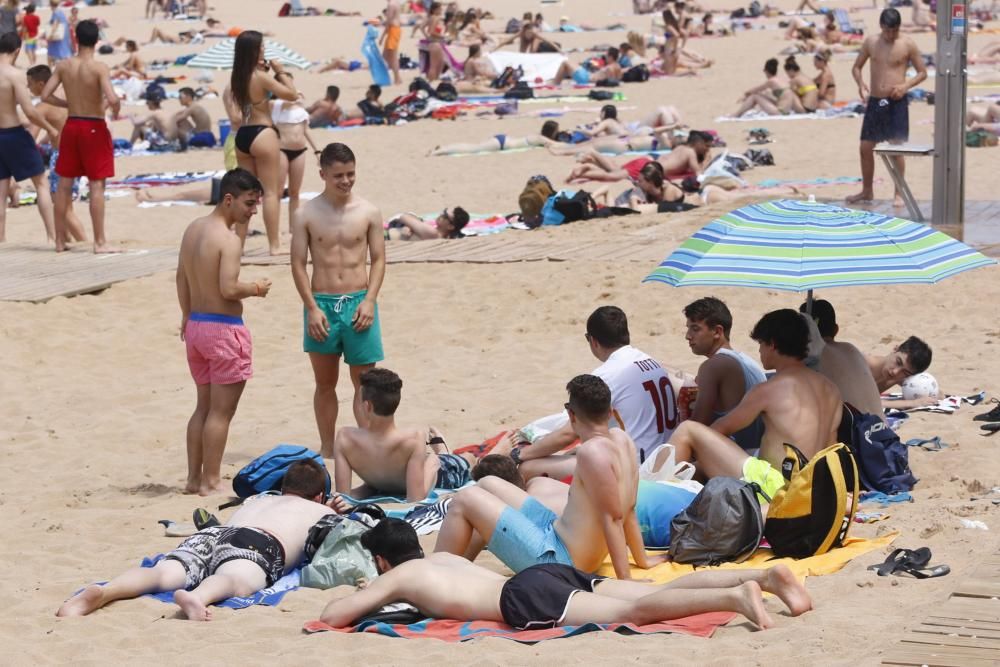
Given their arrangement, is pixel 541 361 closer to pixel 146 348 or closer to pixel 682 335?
pixel 682 335

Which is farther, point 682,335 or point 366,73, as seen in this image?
point 366,73

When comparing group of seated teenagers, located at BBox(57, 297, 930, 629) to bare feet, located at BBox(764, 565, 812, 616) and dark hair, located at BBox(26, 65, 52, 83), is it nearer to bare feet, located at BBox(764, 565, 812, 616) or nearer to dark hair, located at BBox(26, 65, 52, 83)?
bare feet, located at BBox(764, 565, 812, 616)

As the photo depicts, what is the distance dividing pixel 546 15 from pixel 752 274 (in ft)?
122

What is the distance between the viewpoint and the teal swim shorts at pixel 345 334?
7520mm

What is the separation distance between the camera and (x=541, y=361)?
31.6 ft

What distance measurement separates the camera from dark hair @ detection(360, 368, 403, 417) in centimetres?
662

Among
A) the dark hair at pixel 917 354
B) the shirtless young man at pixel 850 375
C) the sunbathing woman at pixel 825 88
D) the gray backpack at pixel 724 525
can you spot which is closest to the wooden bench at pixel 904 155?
the dark hair at pixel 917 354

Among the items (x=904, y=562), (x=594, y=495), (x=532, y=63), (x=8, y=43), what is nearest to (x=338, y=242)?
(x=594, y=495)

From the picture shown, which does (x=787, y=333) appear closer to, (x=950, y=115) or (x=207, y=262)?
(x=207, y=262)

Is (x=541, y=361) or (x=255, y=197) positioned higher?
(x=255, y=197)

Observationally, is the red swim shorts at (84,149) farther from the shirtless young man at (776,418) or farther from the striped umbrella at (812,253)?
the shirtless young man at (776,418)

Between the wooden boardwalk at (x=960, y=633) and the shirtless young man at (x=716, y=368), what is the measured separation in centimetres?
180

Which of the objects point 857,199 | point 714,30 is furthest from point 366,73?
point 857,199

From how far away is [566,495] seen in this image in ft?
19.7
